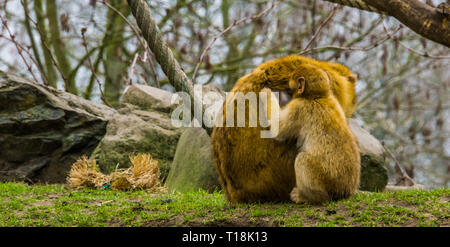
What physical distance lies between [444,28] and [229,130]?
7.07ft

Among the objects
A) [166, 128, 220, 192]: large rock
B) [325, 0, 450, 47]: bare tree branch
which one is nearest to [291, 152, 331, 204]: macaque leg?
[325, 0, 450, 47]: bare tree branch

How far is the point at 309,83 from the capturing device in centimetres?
437

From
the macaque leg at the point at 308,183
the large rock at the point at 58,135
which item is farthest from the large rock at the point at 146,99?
the macaque leg at the point at 308,183

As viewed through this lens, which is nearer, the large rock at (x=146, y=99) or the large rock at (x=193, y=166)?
the large rock at (x=193, y=166)

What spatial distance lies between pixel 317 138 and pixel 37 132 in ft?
20.3

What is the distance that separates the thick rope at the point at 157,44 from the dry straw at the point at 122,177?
220 cm

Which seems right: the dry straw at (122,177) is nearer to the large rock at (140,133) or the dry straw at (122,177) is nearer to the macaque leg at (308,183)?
the large rock at (140,133)

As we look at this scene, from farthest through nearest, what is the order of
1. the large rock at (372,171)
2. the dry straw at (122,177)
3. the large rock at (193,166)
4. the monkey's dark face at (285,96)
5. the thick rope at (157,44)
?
the large rock at (372,171), the large rock at (193,166), the dry straw at (122,177), the thick rope at (157,44), the monkey's dark face at (285,96)

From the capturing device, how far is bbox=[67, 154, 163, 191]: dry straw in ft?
24.3

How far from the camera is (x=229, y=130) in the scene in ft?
14.5

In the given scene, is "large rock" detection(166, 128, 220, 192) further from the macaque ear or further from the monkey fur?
the macaque ear

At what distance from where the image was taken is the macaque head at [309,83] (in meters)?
4.36

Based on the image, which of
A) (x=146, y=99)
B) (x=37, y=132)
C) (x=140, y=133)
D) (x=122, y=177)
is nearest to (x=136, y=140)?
(x=140, y=133)
